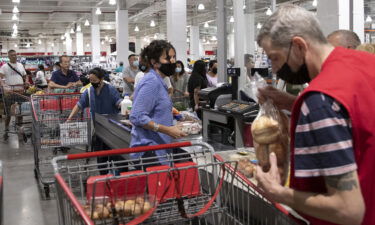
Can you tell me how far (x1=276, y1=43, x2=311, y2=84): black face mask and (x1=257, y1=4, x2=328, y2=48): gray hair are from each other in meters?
0.04

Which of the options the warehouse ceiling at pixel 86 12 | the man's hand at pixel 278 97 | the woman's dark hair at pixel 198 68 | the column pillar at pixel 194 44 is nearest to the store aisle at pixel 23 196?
the woman's dark hair at pixel 198 68

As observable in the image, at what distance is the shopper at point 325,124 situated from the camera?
3.88ft

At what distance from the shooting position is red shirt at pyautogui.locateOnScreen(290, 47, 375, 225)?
1.20 m

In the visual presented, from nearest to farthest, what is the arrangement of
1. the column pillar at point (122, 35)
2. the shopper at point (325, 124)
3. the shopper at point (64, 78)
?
1. the shopper at point (325, 124)
2. the shopper at point (64, 78)
3. the column pillar at point (122, 35)

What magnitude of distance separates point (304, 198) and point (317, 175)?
103mm

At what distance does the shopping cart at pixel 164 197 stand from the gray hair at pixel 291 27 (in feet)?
2.27

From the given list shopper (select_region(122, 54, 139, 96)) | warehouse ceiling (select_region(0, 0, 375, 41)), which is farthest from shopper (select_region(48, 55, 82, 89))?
warehouse ceiling (select_region(0, 0, 375, 41))

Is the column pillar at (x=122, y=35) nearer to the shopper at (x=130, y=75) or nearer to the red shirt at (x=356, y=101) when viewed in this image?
the shopper at (x=130, y=75)

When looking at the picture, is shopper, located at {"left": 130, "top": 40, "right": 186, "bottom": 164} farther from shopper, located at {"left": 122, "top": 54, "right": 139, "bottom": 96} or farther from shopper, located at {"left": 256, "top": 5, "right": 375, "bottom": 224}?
shopper, located at {"left": 122, "top": 54, "right": 139, "bottom": 96}

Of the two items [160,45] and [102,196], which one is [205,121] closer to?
[160,45]

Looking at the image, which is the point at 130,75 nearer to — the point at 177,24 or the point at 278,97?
the point at 177,24

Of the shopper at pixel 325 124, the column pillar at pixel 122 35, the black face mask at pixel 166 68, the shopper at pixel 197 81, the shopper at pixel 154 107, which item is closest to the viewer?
the shopper at pixel 325 124

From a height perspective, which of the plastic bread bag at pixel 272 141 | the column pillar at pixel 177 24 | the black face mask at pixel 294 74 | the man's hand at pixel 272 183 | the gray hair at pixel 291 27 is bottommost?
the man's hand at pixel 272 183

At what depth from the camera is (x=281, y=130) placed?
167 centimetres
